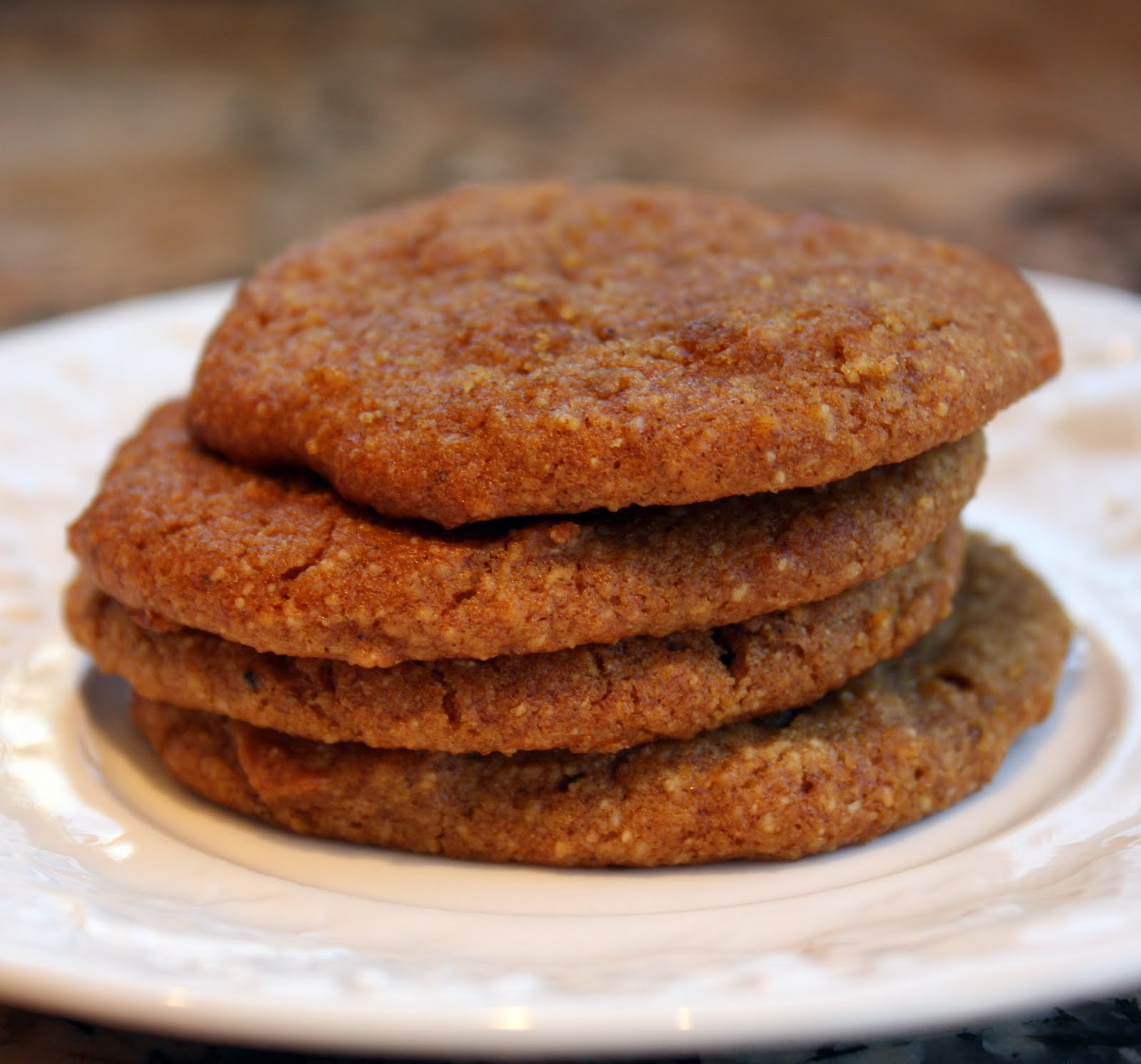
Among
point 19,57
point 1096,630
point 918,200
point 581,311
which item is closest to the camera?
point 581,311

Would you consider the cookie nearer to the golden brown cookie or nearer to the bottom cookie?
the golden brown cookie

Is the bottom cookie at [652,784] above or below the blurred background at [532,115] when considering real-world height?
above

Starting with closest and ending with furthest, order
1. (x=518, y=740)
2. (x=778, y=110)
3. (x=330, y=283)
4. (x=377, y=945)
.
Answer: (x=377, y=945) < (x=518, y=740) < (x=330, y=283) < (x=778, y=110)

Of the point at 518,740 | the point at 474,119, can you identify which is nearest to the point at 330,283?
the point at 518,740

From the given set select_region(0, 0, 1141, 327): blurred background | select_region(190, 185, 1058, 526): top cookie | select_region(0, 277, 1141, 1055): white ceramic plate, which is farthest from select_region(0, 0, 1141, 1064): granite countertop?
select_region(190, 185, 1058, 526): top cookie

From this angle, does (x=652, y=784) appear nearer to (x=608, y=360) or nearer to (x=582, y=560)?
(x=582, y=560)

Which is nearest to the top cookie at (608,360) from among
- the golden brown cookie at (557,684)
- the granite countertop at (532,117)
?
the golden brown cookie at (557,684)

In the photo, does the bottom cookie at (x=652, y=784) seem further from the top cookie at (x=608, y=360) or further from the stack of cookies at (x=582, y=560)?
the top cookie at (x=608, y=360)

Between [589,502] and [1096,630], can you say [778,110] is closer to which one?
[1096,630]
